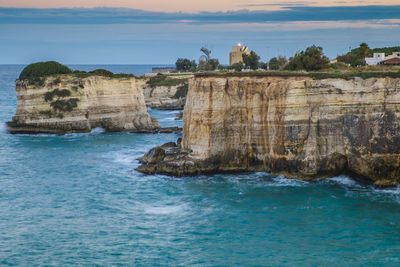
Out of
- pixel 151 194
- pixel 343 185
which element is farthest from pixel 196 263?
pixel 343 185

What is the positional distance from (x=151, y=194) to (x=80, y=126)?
31.4 metres

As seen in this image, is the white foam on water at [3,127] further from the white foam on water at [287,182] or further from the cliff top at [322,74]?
the white foam on water at [287,182]

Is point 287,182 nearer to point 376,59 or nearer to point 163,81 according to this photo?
point 376,59

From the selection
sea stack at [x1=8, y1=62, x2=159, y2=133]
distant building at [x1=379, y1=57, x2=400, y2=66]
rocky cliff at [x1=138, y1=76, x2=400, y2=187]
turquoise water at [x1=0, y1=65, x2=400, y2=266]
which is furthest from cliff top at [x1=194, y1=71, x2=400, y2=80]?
sea stack at [x1=8, y1=62, x2=159, y2=133]

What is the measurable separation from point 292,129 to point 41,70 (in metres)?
42.1

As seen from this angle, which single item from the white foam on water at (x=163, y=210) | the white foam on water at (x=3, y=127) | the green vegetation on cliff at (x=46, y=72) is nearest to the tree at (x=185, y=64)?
the green vegetation on cliff at (x=46, y=72)

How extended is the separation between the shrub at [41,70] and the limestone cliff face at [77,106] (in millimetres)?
1950

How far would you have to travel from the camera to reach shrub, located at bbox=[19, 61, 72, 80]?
64.3 meters

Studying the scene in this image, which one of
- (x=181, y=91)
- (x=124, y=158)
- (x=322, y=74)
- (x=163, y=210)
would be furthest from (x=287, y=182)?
(x=181, y=91)

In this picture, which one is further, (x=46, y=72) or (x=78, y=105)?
(x=46, y=72)

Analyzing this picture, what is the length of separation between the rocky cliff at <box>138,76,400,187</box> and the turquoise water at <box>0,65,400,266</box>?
145cm

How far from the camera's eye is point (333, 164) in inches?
1398

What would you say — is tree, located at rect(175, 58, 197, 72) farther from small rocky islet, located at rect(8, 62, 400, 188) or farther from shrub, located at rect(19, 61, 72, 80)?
small rocky islet, located at rect(8, 62, 400, 188)

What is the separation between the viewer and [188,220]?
28.3 meters
